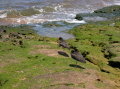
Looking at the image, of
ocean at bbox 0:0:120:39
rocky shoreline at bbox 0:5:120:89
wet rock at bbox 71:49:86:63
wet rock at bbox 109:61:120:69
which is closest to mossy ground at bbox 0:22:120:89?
rocky shoreline at bbox 0:5:120:89

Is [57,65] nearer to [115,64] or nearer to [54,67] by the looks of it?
[54,67]

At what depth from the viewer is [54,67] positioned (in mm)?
24625

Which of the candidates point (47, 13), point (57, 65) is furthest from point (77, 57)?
point (47, 13)

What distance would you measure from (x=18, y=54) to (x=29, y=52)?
1.19m

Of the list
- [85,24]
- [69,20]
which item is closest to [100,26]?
[85,24]

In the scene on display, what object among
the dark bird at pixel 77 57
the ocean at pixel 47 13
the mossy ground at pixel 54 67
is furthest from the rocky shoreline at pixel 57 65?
the ocean at pixel 47 13

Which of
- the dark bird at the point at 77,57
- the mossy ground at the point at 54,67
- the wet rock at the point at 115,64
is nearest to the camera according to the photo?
the mossy ground at the point at 54,67

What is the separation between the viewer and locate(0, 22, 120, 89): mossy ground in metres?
21.8

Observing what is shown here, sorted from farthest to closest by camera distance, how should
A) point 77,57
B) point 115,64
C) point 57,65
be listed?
Answer: point 115,64
point 77,57
point 57,65

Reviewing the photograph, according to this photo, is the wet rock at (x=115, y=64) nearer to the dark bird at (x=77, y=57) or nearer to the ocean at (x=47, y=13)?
the dark bird at (x=77, y=57)

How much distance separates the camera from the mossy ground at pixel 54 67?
21844 millimetres

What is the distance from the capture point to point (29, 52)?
27969mm

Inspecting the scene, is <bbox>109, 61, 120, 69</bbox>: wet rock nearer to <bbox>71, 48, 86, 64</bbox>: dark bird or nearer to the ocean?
<bbox>71, 48, 86, 64</bbox>: dark bird

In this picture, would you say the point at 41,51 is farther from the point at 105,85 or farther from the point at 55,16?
the point at 55,16
